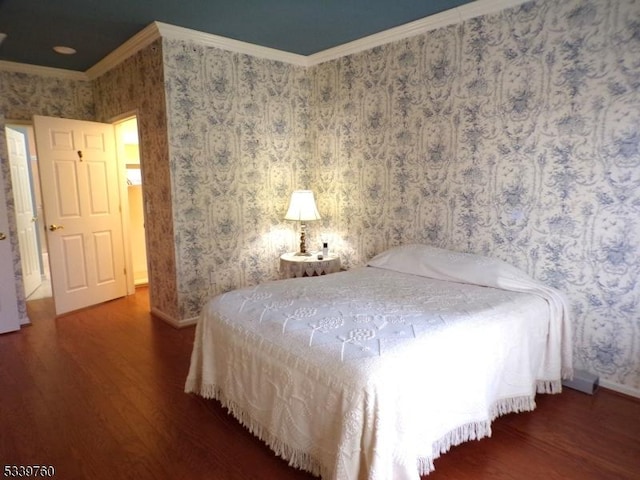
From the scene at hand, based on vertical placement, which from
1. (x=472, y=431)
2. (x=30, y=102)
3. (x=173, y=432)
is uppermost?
Result: (x=30, y=102)

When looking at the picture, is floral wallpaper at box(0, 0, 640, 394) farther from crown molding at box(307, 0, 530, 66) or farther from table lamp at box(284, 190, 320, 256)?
table lamp at box(284, 190, 320, 256)

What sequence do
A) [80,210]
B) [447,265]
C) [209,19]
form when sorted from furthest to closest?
1. [80,210]
2. [209,19]
3. [447,265]

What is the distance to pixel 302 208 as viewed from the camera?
374 centimetres

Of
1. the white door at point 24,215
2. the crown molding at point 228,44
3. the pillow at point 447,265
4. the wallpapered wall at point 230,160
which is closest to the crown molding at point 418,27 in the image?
the crown molding at point 228,44

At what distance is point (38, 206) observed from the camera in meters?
5.91

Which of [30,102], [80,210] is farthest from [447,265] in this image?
[30,102]

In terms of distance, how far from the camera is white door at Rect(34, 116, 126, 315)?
382 cm

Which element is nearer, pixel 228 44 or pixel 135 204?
pixel 228 44

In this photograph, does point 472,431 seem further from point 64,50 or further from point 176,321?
point 64,50

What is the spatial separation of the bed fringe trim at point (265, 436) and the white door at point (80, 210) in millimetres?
2442

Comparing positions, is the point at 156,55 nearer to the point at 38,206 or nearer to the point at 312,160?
the point at 312,160

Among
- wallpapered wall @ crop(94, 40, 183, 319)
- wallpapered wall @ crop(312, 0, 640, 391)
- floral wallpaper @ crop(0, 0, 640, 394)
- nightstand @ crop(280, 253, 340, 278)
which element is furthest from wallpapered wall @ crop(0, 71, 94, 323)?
wallpapered wall @ crop(312, 0, 640, 391)

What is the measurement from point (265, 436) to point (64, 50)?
12.5 feet

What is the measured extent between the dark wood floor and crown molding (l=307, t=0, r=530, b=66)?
2.54 metres
